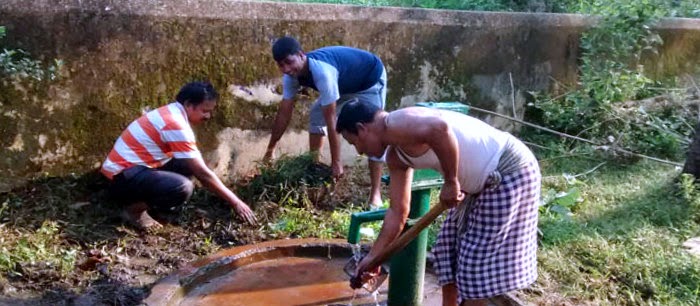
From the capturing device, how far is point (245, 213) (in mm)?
4477

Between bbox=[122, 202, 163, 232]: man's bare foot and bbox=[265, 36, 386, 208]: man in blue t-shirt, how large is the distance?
1.08 metres

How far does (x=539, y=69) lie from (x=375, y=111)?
4.76 metres

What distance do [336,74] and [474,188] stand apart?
2.11 m

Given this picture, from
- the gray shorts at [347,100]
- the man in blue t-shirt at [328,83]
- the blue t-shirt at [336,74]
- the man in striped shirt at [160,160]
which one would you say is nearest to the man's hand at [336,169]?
the man in blue t-shirt at [328,83]

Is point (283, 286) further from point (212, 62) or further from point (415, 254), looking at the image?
Answer: point (212, 62)

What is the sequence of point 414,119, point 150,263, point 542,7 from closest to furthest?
point 414,119 → point 150,263 → point 542,7

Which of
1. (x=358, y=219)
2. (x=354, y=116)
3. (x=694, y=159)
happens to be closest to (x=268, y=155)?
(x=358, y=219)

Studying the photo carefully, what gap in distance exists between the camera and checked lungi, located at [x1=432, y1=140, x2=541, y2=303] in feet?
9.75

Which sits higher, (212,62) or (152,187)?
(212,62)

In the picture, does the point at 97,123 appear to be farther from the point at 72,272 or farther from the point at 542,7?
the point at 542,7

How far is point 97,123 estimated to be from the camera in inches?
184

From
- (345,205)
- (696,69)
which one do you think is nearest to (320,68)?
(345,205)

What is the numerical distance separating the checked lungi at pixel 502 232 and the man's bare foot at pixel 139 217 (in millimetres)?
2221

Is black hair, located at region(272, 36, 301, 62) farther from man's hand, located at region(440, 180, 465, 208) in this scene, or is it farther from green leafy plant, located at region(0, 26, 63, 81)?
man's hand, located at region(440, 180, 465, 208)
